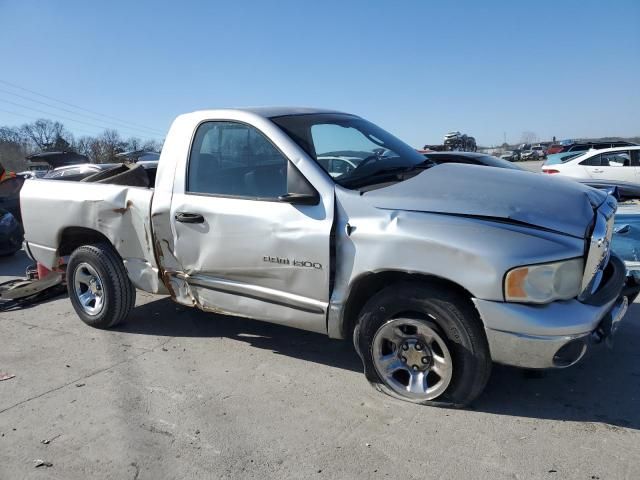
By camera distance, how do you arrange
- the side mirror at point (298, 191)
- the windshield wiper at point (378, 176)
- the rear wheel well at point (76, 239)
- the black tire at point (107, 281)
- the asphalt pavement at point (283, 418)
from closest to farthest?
the asphalt pavement at point (283, 418) → the side mirror at point (298, 191) → the windshield wiper at point (378, 176) → the black tire at point (107, 281) → the rear wheel well at point (76, 239)

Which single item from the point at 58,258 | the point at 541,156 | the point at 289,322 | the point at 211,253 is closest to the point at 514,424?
the point at 289,322

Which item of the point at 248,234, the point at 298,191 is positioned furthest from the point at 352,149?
the point at 248,234

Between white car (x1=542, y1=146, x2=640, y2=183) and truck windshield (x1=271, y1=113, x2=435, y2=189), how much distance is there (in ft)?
35.1

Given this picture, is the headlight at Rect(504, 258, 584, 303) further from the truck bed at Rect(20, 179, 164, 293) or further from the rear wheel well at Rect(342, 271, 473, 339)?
the truck bed at Rect(20, 179, 164, 293)

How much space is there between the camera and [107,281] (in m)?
4.55

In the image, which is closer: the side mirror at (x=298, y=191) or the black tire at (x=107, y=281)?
the side mirror at (x=298, y=191)

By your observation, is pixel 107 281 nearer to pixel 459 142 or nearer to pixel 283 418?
pixel 283 418

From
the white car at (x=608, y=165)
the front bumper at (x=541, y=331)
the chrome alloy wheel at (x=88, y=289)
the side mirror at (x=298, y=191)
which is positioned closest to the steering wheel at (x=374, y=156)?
the side mirror at (x=298, y=191)

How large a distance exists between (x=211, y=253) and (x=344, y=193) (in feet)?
3.84

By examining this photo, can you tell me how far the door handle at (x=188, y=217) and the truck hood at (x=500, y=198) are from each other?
1.32 m

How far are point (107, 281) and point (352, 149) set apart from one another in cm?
253

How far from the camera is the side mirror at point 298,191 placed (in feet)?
10.6

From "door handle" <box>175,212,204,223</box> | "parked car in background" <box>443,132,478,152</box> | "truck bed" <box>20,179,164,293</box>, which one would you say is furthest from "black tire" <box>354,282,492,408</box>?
"parked car in background" <box>443,132,478,152</box>

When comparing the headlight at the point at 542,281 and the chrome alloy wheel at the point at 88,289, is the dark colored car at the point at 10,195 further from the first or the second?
the headlight at the point at 542,281
